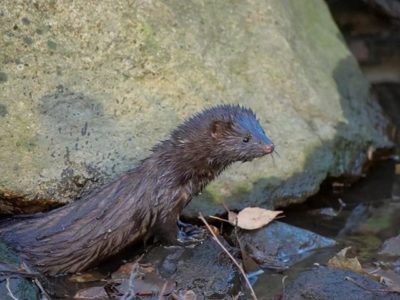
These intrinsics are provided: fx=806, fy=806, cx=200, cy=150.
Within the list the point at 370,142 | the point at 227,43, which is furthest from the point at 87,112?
the point at 370,142

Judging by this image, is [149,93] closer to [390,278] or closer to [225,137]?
[225,137]

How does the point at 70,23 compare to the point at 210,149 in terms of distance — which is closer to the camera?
the point at 210,149

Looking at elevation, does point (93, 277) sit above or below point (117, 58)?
below

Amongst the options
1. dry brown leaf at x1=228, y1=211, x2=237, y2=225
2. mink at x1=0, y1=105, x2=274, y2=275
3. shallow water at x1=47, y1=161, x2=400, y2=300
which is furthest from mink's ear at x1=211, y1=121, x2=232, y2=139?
shallow water at x1=47, y1=161, x2=400, y2=300

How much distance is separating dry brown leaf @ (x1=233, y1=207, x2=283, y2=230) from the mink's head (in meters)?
0.48

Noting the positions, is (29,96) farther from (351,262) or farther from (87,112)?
(351,262)

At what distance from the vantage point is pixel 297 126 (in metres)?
6.57

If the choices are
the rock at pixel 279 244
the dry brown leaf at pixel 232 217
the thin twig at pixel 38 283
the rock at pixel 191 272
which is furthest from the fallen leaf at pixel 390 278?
the thin twig at pixel 38 283

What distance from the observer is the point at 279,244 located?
221 inches

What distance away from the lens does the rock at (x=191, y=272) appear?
4.82 m

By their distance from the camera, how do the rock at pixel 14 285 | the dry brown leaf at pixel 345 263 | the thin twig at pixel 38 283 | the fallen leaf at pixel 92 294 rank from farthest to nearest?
the dry brown leaf at pixel 345 263 → the fallen leaf at pixel 92 294 → the thin twig at pixel 38 283 → the rock at pixel 14 285

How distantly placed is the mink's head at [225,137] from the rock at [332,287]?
90cm

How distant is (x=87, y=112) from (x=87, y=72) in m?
0.33

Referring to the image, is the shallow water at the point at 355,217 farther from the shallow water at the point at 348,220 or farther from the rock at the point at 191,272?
the rock at the point at 191,272
